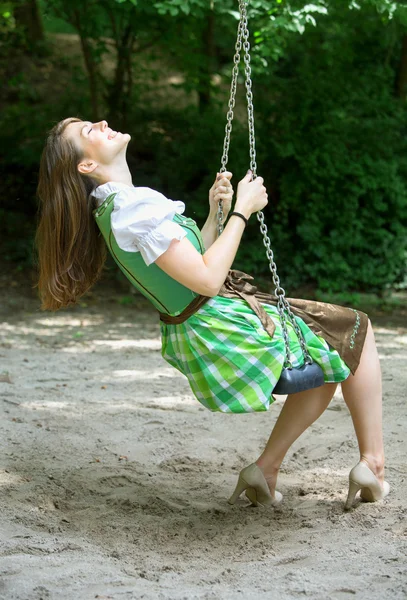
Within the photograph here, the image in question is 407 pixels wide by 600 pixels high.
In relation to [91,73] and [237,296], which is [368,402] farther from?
[91,73]

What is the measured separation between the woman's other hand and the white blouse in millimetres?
280

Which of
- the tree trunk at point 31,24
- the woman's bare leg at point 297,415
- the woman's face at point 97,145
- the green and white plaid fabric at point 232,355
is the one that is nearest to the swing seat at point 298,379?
the green and white plaid fabric at point 232,355

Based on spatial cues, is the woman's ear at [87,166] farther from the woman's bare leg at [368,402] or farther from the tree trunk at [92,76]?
the tree trunk at [92,76]

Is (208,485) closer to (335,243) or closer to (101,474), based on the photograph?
(101,474)

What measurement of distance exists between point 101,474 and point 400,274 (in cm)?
617

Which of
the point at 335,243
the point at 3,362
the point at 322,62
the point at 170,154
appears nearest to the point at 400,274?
the point at 335,243

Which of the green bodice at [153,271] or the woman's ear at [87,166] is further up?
the woman's ear at [87,166]

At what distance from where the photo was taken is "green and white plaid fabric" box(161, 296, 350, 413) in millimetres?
2744

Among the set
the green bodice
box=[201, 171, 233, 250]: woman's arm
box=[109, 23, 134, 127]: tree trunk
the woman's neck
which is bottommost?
the green bodice

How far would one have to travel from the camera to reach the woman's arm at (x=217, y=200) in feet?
9.67

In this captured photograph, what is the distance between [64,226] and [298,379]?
1010 millimetres

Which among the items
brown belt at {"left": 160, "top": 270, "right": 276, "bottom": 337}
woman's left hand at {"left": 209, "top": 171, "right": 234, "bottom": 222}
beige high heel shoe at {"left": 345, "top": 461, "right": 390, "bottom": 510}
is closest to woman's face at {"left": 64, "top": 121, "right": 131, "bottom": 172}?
woman's left hand at {"left": 209, "top": 171, "right": 234, "bottom": 222}

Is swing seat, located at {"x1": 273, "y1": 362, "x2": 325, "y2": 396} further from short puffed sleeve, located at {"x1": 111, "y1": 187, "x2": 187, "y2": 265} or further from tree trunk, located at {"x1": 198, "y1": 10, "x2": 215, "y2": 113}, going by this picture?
tree trunk, located at {"x1": 198, "y1": 10, "x2": 215, "y2": 113}

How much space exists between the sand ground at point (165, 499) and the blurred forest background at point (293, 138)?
349 cm
